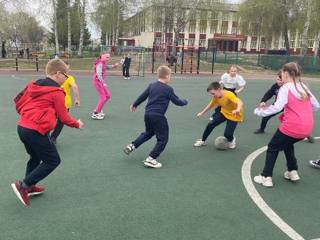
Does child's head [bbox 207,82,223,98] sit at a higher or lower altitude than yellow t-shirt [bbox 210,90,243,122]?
higher

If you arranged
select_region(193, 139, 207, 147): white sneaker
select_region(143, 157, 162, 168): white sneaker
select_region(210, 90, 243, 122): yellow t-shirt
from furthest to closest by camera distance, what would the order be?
select_region(193, 139, 207, 147): white sneaker → select_region(210, 90, 243, 122): yellow t-shirt → select_region(143, 157, 162, 168): white sneaker

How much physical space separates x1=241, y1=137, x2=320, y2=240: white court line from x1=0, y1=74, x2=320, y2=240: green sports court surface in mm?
18

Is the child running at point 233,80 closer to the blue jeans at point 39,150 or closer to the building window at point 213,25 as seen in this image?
the blue jeans at point 39,150

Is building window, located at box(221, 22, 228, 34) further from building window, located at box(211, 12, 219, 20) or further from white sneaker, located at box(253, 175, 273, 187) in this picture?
white sneaker, located at box(253, 175, 273, 187)

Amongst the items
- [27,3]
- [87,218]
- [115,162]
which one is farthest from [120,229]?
[27,3]

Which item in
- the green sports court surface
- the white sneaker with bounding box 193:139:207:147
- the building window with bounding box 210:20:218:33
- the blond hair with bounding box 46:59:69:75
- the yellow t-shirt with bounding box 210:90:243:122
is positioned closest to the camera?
the green sports court surface

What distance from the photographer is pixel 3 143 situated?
664 cm

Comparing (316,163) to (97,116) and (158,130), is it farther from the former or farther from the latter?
(97,116)

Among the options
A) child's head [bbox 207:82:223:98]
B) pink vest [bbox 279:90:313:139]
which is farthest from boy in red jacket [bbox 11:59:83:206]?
child's head [bbox 207:82:223:98]

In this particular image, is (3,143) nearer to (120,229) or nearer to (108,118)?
(108,118)

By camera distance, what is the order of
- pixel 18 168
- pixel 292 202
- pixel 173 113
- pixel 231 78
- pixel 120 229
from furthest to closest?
pixel 173 113 → pixel 231 78 → pixel 18 168 → pixel 292 202 → pixel 120 229

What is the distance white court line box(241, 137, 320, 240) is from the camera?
12.4ft

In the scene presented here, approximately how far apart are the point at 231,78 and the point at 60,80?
5.53 metres

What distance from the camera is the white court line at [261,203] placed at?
3792mm
